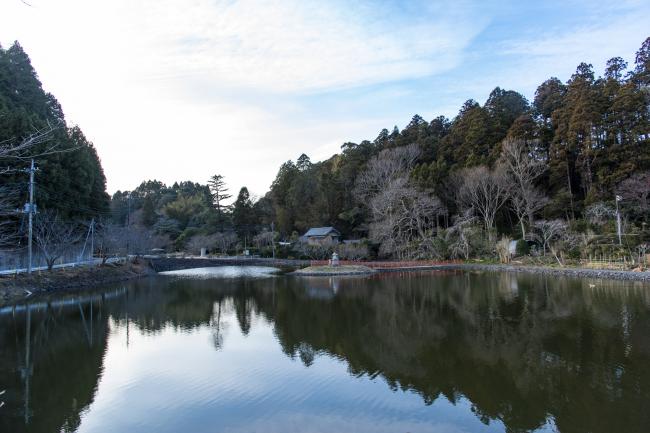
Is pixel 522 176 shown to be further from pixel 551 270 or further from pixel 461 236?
pixel 551 270

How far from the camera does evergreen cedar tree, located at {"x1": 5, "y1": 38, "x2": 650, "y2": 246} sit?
21656 mm

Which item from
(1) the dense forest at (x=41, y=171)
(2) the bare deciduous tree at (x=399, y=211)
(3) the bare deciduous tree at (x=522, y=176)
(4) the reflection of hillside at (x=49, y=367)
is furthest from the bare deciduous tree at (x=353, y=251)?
(4) the reflection of hillside at (x=49, y=367)

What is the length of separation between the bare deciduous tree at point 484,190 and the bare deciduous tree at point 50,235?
2366cm

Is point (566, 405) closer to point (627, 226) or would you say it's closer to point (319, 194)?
point (627, 226)

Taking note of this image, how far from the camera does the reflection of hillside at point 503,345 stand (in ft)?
18.1

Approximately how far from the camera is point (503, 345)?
26.9 feet

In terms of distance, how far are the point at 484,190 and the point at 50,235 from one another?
24523 mm

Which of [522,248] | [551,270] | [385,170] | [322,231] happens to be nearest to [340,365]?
[551,270]

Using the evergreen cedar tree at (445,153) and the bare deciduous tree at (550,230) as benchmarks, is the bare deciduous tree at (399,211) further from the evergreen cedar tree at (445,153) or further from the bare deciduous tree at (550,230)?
the bare deciduous tree at (550,230)

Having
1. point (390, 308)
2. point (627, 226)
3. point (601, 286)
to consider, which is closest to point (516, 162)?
point (627, 226)

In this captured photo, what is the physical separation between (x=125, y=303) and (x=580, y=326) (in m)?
15.0

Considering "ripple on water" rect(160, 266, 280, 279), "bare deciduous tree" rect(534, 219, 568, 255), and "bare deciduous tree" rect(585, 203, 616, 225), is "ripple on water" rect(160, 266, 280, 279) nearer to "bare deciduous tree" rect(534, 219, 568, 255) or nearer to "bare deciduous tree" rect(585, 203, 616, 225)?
"bare deciduous tree" rect(534, 219, 568, 255)

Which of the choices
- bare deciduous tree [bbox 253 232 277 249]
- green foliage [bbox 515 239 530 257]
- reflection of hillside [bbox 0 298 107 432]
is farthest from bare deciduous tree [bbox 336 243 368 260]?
reflection of hillside [bbox 0 298 107 432]

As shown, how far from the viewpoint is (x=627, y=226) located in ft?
64.3
